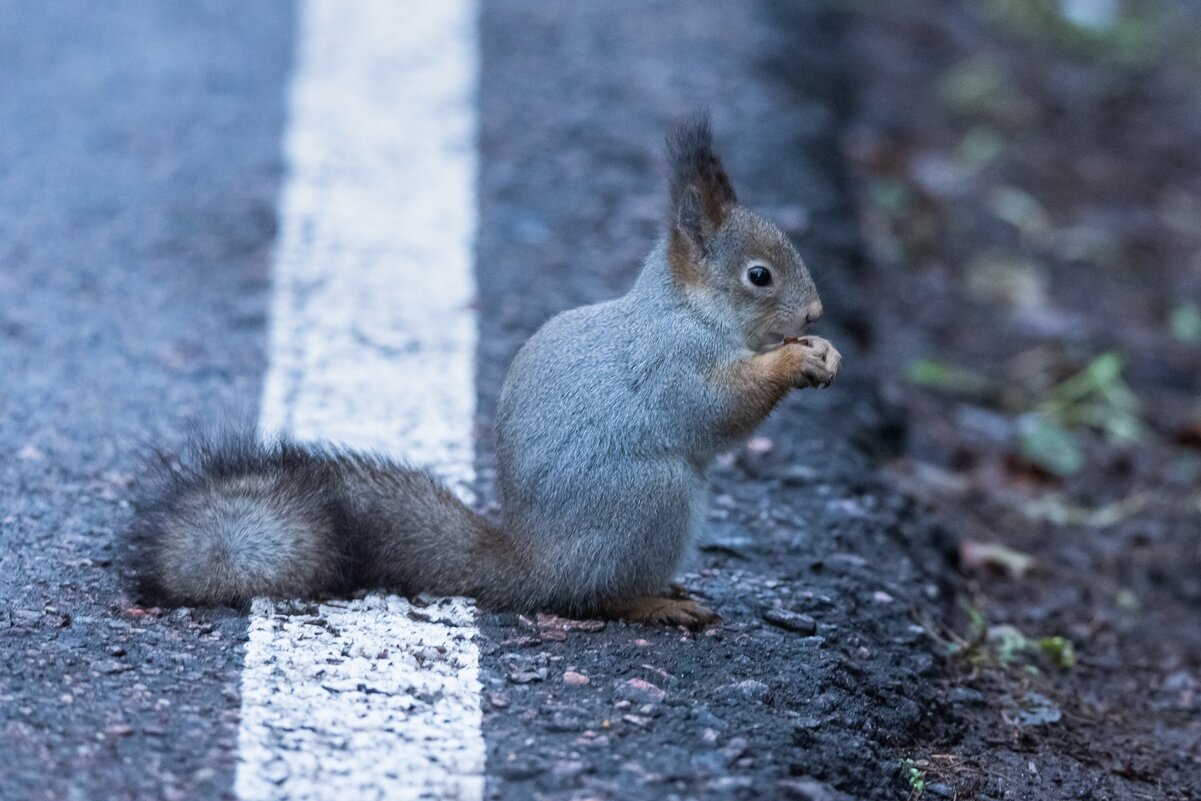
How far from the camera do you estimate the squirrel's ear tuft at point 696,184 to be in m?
3.40

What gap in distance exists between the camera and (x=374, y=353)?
4184 millimetres

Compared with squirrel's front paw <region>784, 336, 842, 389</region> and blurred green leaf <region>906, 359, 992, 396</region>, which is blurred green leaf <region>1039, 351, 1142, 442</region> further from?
squirrel's front paw <region>784, 336, 842, 389</region>

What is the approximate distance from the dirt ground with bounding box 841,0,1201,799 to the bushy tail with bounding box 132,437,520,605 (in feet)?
3.16

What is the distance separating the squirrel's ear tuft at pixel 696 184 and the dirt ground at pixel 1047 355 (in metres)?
1.03

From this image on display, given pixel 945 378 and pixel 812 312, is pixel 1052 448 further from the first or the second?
pixel 812 312

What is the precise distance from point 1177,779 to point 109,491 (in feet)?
7.39

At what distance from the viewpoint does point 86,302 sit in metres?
4.37

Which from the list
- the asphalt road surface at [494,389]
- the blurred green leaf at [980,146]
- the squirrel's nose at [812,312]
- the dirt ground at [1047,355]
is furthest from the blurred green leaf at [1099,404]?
the squirrel's nose at [812,312]

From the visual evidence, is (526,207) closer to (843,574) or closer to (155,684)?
(843,574)

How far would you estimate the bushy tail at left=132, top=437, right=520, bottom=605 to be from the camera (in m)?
2.98

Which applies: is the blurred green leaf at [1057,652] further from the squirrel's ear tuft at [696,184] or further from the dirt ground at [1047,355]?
the squirrel's ear tuft at [696,184]

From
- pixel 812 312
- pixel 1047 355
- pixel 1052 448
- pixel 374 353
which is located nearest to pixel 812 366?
pixel 812 312

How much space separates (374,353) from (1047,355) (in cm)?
274

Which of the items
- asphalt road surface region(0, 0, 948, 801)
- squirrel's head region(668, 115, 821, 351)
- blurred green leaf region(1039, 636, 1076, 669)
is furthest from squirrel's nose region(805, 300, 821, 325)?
blurred green leaf region(1039, 636, 1076, 669)
